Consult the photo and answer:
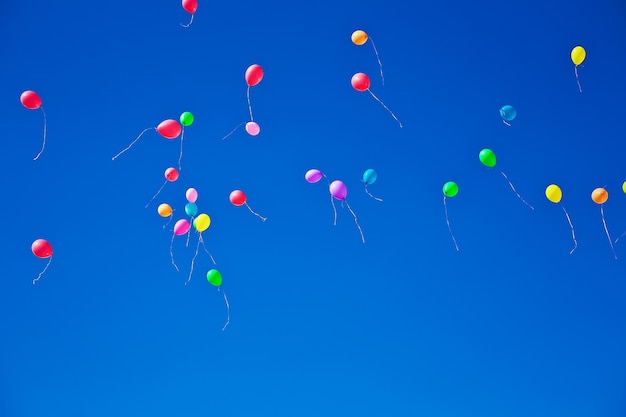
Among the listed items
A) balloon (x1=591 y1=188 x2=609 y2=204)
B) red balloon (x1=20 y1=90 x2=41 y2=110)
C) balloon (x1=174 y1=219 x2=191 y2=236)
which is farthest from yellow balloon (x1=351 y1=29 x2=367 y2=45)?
red balloon (x1=20 y1=90 x2=41 y2=110)

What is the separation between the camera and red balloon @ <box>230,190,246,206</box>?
6.83ft

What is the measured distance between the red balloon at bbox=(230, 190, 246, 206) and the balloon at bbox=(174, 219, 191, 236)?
17cm

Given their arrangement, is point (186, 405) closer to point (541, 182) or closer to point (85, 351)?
point (85, 351)

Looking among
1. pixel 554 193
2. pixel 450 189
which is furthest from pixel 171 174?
pixel 554 193

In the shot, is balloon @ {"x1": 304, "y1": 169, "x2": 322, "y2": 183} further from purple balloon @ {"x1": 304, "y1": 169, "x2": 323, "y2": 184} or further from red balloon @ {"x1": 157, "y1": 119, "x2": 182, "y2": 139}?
red balloon @ {"x1": 157, "y1": 119, "x2": 182, "y2": 139}

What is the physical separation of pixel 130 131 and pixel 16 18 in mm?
577

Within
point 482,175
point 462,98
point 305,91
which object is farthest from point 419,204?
point 305,91

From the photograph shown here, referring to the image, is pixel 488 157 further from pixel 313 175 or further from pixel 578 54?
pixel 313 175

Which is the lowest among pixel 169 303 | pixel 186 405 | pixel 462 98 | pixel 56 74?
pixel 186 405

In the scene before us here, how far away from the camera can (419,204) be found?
7.41 ft

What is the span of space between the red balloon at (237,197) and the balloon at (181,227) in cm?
17

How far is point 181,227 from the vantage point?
204cm

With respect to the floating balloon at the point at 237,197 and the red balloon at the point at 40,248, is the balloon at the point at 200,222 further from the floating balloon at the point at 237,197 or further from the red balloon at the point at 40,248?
the red balloon at the point at 40,248

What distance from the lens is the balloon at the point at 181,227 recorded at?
2037 millimetres
